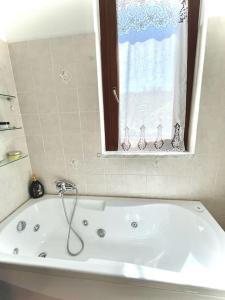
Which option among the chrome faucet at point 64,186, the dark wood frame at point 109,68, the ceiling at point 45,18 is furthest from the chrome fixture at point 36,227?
the ceiling at point 45,18

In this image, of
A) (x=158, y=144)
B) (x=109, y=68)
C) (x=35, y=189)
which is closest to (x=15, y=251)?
(x=35, y=189)

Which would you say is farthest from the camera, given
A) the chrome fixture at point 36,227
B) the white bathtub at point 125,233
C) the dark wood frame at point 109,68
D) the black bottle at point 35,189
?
the black bottle at point 35,189

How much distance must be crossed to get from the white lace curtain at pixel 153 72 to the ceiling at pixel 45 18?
28 centimetres

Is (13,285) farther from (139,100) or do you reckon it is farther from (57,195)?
(139,100)

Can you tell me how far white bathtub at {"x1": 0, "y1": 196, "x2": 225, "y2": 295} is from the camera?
4.08 ft

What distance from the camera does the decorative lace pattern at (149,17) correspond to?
1.26 m

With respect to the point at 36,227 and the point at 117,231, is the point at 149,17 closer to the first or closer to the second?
the point at 117,231

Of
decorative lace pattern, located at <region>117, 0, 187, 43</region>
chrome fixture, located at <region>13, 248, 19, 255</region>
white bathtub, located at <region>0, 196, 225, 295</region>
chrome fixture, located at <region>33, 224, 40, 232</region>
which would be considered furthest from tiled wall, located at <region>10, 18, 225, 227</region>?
chrome fixture, located at <region>13, 248, 19, 255</region>

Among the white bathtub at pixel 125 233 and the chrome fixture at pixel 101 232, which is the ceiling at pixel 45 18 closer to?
the white bathtub at pixel 125 233

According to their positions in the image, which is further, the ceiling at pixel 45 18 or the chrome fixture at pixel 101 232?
the chrome fixture at pixel 101 232

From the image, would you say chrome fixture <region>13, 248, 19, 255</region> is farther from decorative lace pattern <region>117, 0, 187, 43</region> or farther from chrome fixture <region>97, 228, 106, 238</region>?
decorative lace pattern <region>117, 0, 187, 43</region>

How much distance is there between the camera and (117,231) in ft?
5.29

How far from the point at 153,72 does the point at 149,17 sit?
0.37 metres

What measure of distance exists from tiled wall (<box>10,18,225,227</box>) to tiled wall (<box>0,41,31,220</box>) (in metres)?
0.06
